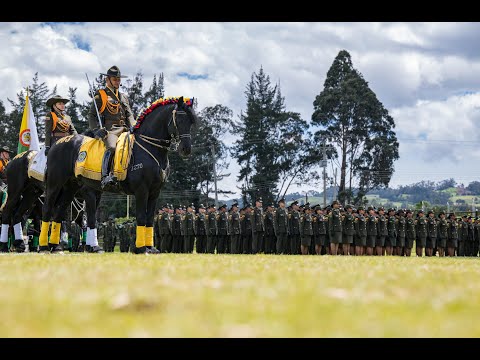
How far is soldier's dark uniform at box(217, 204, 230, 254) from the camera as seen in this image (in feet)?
90.4

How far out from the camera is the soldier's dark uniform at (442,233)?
27.7 m

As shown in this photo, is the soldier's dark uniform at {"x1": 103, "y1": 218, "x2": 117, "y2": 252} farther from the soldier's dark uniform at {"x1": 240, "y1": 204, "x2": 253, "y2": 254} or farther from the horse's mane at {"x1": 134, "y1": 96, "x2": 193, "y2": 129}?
the horse's mane at {"x1": 134, "y1": 96, "x2": 193, "y2": 129}

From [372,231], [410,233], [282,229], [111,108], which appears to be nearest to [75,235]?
[282,229]

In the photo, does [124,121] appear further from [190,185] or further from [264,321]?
[190,185]

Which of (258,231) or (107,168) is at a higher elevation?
(107,168)

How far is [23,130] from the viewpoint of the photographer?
2234 centimetres

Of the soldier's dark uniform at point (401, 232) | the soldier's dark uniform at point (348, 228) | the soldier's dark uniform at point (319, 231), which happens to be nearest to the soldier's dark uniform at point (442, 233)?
the soldier's dark uniform at point (401, 232)

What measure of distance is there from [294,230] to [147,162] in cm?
1352

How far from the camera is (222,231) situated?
90.5 ft

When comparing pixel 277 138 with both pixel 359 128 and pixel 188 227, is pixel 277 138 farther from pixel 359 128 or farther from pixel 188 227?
pixel 188 227

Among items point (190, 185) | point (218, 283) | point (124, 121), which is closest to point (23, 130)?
point (124, 121)

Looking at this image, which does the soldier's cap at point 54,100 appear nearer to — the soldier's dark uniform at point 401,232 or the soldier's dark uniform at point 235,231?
the soldier's dark uniform at point 235,231

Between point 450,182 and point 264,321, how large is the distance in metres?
187

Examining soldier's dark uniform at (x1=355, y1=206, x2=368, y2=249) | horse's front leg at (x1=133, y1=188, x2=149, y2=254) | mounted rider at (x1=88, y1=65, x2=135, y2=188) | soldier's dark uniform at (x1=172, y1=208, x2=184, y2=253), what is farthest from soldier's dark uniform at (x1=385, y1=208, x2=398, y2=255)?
horse's front leg at (x1=133, y1=188, x2=149, y2=254)
